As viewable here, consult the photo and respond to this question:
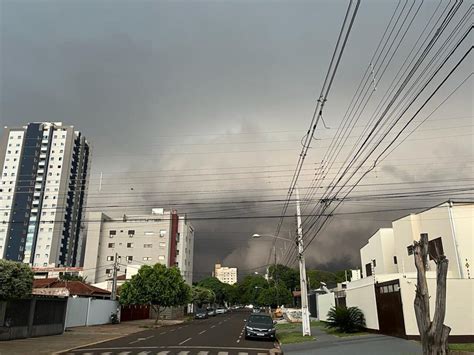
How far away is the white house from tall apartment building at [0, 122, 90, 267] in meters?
82.9

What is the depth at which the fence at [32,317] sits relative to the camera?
72.5 ft

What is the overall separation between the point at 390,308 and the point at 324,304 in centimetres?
2264

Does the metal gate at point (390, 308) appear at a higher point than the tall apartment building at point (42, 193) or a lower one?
lower

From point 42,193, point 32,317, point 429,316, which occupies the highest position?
point 42,193

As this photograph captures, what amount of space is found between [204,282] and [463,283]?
106666mm

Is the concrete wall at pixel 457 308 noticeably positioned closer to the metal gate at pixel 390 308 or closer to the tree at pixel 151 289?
the metal gate at pixel 390 308

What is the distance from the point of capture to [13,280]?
800 inches

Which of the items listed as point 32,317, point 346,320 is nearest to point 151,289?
point 32,317

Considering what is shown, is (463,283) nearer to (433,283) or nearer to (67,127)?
(433,283)

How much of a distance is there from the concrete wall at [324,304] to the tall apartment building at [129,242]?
41250 mm

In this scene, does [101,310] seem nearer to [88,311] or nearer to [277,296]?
[88,311]

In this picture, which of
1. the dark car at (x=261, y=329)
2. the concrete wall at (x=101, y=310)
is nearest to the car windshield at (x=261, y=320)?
the dark car at (x=261, y=329)

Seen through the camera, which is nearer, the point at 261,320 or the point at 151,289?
the point at 261,320

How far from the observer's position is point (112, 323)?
42.2 meters
